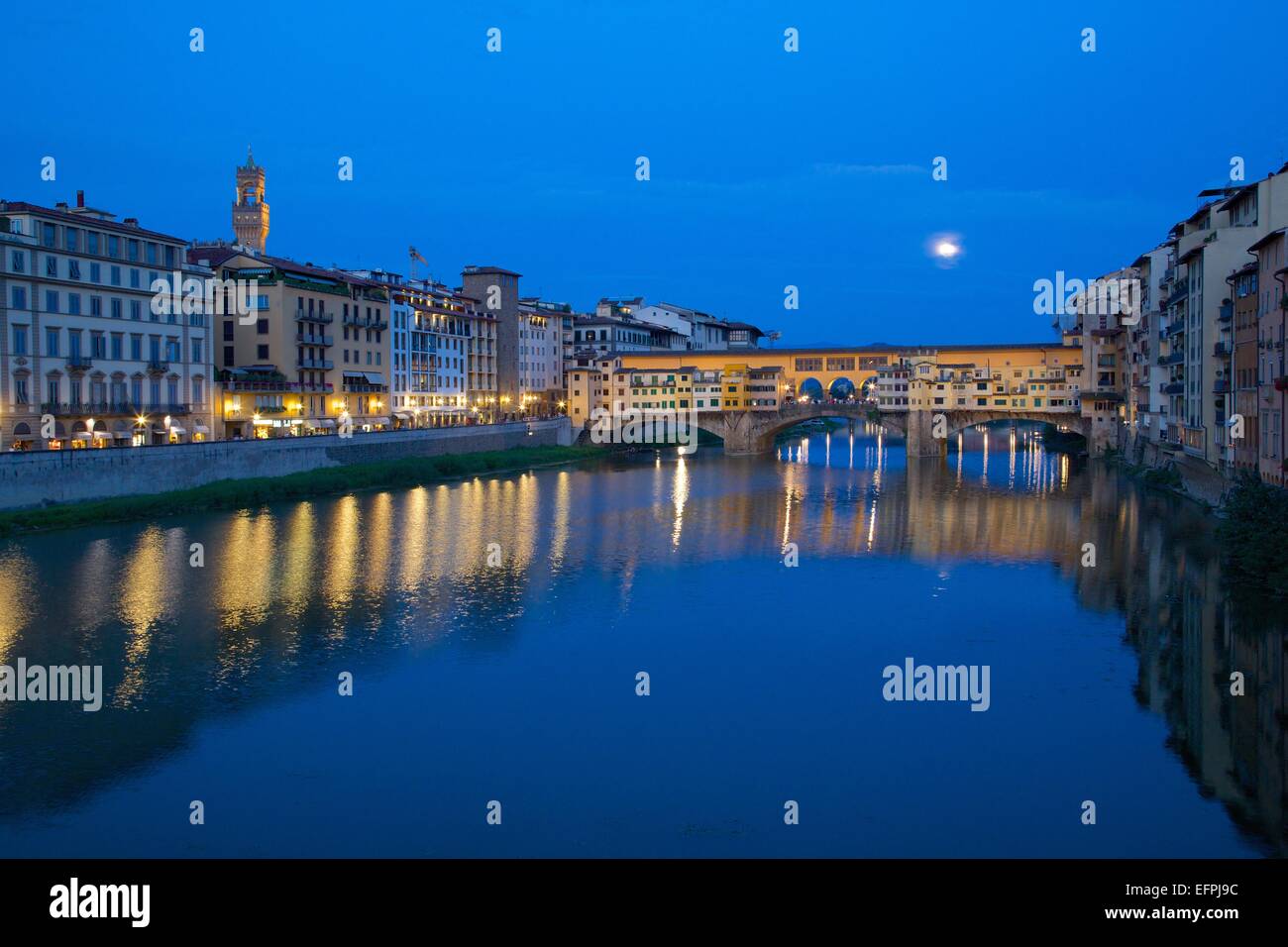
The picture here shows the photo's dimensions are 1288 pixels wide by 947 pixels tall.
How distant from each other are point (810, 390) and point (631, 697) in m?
48.2

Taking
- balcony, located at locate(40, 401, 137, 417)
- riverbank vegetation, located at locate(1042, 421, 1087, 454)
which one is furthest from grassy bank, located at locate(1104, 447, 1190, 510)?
balcony, located at locate(40, 401, 137, 417)

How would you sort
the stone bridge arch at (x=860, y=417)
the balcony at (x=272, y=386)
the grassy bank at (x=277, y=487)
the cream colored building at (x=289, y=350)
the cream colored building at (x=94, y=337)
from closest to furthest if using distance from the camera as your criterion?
the grassy bank at (x=277, y=487), the cream colored building at (x=94, y=337), the balcony at (x=272, y=386), the cream colored building at (x=289, y=350), the stone bridge arch at (x=860, y=417)

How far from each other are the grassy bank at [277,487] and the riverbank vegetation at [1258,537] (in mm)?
20379

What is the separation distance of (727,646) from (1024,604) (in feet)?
16.9

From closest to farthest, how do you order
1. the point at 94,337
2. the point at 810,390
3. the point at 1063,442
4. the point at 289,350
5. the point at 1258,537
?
the point at 1258,537 → the point at 94,337 → the point at 289,350 → the point at 1063,442 → the point at 810,390

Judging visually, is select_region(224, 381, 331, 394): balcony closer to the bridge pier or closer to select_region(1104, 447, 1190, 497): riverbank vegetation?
the bridge pier

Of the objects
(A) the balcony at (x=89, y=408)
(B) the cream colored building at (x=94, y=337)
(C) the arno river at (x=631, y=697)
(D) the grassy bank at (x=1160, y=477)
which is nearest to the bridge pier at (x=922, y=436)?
(D) the grassy bank at (x=1160, y=477)

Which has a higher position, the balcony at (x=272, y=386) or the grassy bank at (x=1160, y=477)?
the balcony at (x=272, y=386)

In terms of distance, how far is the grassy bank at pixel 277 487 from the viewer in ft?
74.5

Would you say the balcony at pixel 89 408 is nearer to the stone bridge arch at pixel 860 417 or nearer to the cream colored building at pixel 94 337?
the cream colored building at pixel 94 337

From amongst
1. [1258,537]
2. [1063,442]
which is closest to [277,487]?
[1258,537]

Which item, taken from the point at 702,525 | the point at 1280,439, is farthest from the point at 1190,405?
the point at 702,525

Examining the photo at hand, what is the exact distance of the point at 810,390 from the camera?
5950cm

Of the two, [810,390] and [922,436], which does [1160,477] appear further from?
[810,390]
